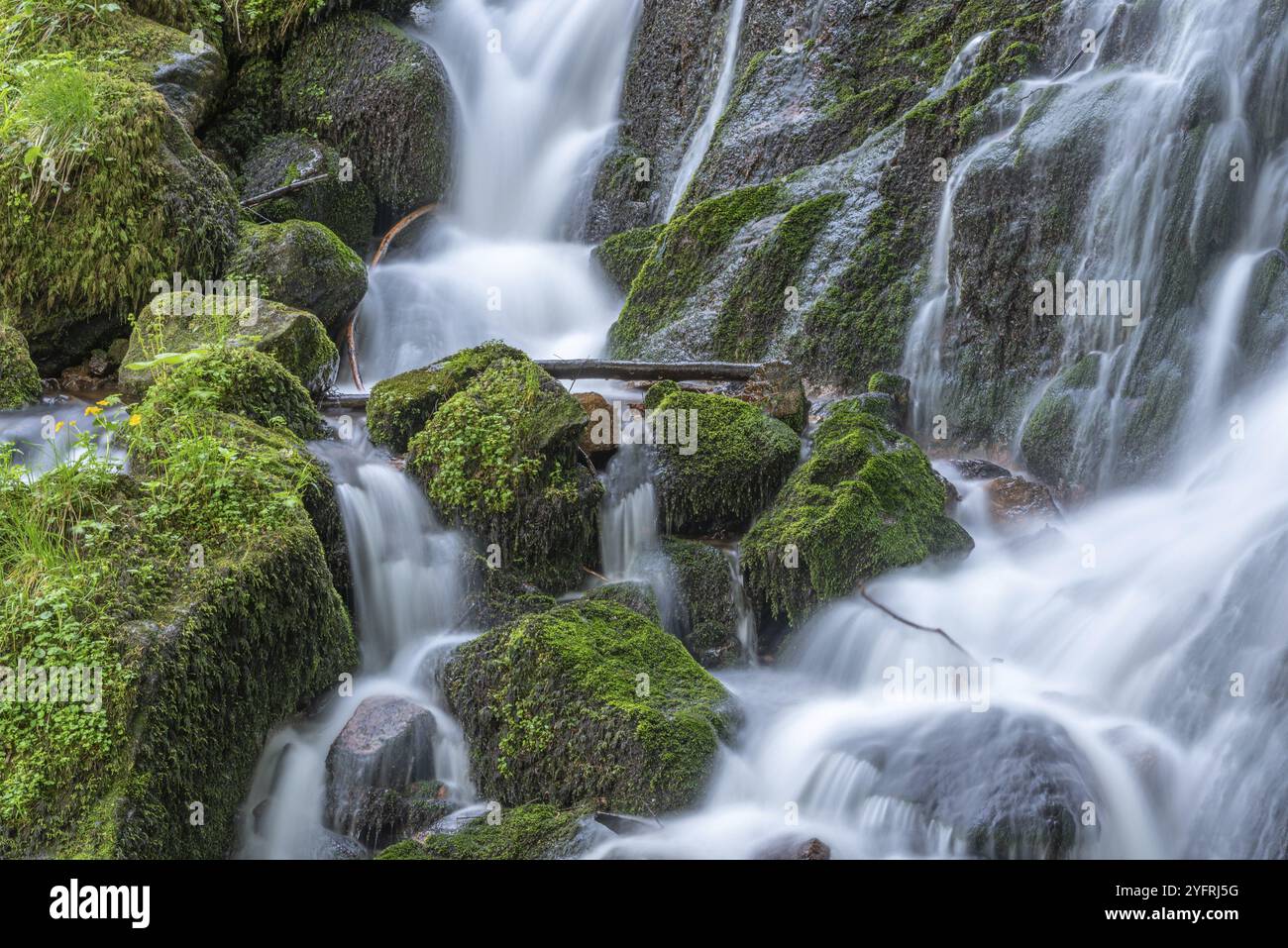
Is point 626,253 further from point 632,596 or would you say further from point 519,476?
point 632,596

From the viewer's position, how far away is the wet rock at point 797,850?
4.81m

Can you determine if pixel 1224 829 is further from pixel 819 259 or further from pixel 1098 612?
pixel 819 259

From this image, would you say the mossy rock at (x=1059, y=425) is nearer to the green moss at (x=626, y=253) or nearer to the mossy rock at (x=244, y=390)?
the green moss at (x=626, y=253)

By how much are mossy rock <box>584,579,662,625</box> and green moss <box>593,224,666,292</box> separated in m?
4.59

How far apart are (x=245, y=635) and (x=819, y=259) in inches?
220

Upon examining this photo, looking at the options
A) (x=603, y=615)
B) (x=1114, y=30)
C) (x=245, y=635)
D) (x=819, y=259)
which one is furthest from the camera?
(x=819, y=259)

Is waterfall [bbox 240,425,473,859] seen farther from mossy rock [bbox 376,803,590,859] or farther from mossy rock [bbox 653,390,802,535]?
mossy rock [bbox 653,390,802,535]

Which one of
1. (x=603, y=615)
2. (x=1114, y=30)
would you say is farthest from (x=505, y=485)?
(x=1114, y=30)

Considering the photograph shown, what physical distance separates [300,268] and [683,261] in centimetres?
292

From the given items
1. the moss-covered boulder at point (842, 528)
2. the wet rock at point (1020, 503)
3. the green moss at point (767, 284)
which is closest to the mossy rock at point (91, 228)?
the green moss at point (767, 284)

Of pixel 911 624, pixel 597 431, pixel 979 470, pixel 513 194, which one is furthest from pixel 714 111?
pixel 911 624

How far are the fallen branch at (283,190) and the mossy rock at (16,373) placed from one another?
2.96m

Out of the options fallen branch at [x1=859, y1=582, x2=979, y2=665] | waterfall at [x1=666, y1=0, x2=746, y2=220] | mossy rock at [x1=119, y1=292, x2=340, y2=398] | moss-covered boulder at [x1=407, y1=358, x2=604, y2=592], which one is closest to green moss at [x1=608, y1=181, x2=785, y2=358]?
waterfall at [x1=666, y1=0, x2=746, y2=220]

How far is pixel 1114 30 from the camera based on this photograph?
849cm
